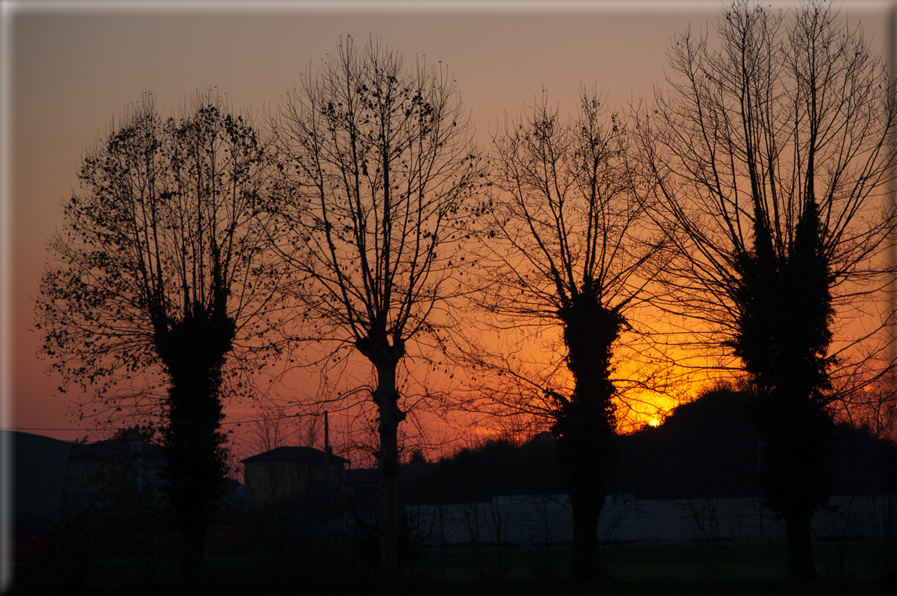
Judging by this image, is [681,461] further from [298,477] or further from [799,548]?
[799,548]

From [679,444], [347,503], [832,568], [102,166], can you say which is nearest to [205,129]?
[102,166]

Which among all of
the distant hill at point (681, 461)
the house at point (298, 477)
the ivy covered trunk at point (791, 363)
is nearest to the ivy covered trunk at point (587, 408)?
the ivy covered trunk at point (791, 363)

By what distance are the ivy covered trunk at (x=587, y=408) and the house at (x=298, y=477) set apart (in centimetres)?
514

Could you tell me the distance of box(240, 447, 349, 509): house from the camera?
14827mm

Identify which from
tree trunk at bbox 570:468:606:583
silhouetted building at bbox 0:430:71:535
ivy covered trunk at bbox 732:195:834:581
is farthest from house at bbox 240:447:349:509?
silhouetted building at bbox 0:430:71:535

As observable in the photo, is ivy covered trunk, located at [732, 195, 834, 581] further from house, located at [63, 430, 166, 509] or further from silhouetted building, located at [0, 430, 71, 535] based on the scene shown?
silhouetted building, located at [0, 430, 71, 535]

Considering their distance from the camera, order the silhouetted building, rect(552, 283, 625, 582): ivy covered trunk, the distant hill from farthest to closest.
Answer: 1. the distant hill
2. the silhouetted building
3. rect(552, 283, 625, 582): ivy covered trunk

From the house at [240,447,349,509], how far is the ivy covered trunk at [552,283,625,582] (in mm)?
5144

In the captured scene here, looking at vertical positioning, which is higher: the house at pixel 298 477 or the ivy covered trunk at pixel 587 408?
the ivy covered trunk at pixel 587 408

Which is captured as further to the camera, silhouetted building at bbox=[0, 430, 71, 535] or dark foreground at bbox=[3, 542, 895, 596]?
silhouetted building at bbox=[0, 430, 71, 535]

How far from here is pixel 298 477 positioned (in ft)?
73.2

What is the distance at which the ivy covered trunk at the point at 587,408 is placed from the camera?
606 inches

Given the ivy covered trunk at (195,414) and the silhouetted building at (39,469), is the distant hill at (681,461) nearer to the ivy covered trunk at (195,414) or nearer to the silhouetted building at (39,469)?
the ivy covered trunk at (195,414)

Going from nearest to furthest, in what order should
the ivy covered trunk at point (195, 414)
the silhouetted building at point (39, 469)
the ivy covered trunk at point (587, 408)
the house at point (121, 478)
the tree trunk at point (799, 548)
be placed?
the tree trunk at point (799, 548) → the ivy covered trunk at point (587, 408) → the house at point (121, 478) → the ivy covered trunk at point (195, 414) → the silhouetted building at point (39, 469)
